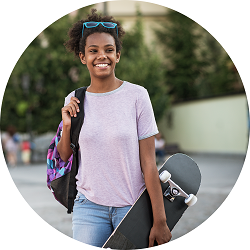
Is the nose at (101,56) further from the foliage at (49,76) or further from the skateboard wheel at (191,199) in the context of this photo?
the foliage at (49,76)

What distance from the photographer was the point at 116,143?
86.7 inches

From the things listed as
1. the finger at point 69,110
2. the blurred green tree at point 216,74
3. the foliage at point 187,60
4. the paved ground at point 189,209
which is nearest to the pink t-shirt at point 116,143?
the finger at point 69,110

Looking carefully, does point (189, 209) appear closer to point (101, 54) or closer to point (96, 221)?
point (96, 221)

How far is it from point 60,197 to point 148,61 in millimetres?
14537

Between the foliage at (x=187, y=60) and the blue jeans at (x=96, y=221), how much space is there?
965 inches

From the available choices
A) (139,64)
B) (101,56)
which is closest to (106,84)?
(101,56)

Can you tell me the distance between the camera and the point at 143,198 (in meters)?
2.29

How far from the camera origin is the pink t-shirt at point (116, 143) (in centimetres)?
221

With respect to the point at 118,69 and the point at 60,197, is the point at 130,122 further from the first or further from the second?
the point at 118,69

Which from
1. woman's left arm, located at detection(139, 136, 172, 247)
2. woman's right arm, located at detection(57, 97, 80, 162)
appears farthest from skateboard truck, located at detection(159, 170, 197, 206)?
woman's right arm, located at detection(57, 97, 80, 162)

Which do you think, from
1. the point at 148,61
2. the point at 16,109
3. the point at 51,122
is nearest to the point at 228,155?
the point at 148,61

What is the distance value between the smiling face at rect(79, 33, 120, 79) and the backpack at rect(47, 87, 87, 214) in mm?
207

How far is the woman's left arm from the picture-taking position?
2230 mm

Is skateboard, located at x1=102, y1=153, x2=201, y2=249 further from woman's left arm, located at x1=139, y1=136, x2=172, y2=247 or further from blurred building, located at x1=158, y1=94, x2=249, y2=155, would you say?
blurred building, located at x1=158, y1=94, x2=249, y2=155
